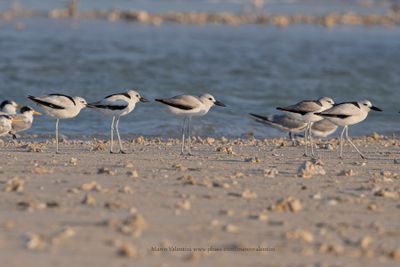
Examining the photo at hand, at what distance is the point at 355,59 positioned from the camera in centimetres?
2959

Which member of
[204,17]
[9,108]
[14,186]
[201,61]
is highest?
[14,186]

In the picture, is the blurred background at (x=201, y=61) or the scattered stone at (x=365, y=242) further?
the blurred background at (x=201, y=61)

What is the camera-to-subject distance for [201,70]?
2592 centimetres

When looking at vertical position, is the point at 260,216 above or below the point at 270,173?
above

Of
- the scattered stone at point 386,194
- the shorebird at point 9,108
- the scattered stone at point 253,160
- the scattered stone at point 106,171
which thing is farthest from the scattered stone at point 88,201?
the shorebird at point 9,108

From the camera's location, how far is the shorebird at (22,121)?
15252 mm

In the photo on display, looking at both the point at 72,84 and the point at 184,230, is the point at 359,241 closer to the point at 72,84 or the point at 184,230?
the point at 184,230

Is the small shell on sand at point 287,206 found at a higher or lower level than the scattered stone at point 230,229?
lower

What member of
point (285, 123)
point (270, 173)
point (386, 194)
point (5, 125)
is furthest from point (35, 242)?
point (285, 123)

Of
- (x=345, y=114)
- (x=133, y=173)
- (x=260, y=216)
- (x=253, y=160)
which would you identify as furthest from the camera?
(x=345, y=114)

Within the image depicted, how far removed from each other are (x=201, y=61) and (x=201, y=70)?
2038 millimetres

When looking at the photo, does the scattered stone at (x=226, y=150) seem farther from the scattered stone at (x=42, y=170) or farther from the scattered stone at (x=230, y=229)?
the scattered stone at (x=230, y=229)

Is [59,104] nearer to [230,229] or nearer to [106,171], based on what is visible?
[106,171]

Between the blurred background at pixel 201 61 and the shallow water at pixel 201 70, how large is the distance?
30mm
